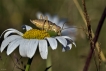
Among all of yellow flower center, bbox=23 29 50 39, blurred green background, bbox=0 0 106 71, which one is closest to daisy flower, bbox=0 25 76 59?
yellow flower center, bbox=23 29 50 39

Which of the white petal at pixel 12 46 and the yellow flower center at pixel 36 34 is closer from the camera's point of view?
the white petal at pixel 12 46

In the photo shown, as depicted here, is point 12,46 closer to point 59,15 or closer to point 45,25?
point 45,25

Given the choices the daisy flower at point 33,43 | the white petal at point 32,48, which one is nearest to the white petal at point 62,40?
the daisy flower at point 33,43

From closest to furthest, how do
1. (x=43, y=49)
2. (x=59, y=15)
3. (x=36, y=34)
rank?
(x=43, y=49)
(x=36, y=34)
(x=59, y=15)

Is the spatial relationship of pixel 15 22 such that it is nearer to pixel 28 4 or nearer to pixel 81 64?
pixel 28 4

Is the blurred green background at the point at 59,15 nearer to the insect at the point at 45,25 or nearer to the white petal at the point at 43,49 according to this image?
the insect at the point at 45,25

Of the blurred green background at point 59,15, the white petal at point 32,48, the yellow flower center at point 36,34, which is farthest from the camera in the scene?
the blurred green background at point 59,15

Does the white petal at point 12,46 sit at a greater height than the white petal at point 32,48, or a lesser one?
greater

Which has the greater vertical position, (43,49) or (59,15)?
(43,49)

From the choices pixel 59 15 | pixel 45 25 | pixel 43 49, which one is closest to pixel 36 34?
pixel 45 25

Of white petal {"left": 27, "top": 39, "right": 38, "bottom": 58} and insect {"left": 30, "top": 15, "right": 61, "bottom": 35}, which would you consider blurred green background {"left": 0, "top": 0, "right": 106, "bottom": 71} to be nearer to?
insect {"left": 30, "top": 15, "right": 61, "bottom": 35}

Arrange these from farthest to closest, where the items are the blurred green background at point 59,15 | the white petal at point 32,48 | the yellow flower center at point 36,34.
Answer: the blurred green background at point 59,15 → the yellow flower center at point 36,34 → the white petal at point 32,48
